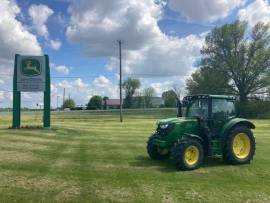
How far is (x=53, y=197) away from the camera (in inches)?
364

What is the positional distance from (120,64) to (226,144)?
40.2 meters

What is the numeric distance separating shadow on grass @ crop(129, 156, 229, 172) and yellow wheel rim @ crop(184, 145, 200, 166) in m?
0.48

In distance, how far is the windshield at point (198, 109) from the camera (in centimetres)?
1370

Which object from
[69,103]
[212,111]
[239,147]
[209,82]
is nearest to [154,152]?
[212,111]

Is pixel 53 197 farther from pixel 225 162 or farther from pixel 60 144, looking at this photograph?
pixel 60 144

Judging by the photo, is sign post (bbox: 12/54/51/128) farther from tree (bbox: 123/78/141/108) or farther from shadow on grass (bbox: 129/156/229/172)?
tree (bbox: 123/78/141/108)

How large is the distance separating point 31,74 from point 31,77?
0.72 ft

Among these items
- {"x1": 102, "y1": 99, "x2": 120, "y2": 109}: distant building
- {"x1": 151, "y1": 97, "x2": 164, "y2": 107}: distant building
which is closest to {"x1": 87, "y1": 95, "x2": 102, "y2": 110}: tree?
{"x1": 102, "y1": 99, "x2": 120, "y2": 109}: distant building

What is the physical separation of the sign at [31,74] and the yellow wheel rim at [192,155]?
16.3 metres

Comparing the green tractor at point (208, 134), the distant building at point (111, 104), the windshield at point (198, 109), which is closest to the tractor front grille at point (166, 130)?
the green tractor at point (208, 134)

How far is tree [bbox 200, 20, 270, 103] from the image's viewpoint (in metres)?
65.0

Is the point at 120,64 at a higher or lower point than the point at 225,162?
higher

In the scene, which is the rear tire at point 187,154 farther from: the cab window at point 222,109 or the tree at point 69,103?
the tree at point 69,103

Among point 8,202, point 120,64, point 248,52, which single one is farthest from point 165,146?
point 248,52
